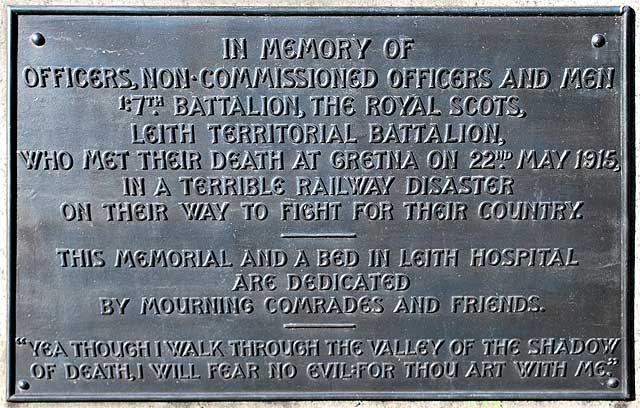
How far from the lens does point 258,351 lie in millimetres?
3436

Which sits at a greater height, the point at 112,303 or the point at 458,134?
the point at 458,134

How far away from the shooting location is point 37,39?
332 cm

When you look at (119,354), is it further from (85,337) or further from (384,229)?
(384,229)

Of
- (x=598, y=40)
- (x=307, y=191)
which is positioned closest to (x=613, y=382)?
(x=598, y=40)

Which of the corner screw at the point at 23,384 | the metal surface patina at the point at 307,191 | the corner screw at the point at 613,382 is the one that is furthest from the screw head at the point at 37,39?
the corner screw at the point at 613,382

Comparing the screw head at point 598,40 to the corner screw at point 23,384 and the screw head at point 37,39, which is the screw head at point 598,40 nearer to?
the screw head at point 37,39

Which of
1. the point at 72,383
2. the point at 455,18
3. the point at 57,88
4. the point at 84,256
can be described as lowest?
the point at 72,383

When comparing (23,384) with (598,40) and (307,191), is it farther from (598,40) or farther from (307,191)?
(598,40)

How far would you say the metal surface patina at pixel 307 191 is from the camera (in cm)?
334

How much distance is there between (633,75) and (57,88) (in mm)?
2703

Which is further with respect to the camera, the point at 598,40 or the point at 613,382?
the point at 613,382

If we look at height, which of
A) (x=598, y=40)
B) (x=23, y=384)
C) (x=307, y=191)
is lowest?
(x=23, y=384)

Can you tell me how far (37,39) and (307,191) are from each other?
1.44m

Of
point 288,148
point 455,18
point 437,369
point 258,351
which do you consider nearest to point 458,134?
point 455,18
